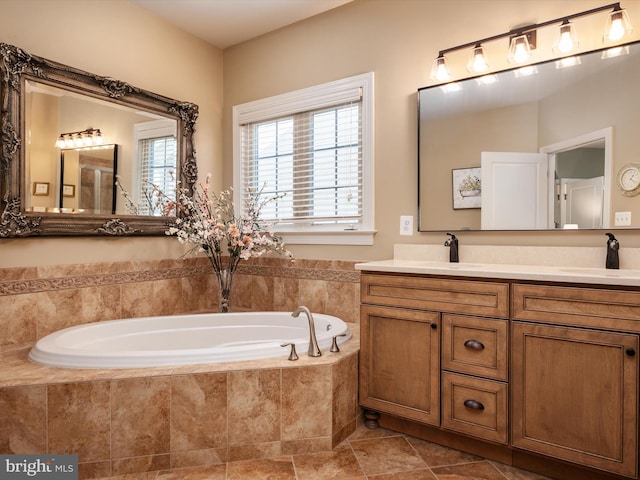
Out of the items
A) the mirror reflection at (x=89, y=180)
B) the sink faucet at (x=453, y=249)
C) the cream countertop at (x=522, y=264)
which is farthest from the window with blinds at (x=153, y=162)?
the sink faucet at (x=453, y=249)

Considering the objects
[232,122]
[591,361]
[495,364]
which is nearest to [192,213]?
[232,122]

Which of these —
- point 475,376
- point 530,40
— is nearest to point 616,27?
point 530,40

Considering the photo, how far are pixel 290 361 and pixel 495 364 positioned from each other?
37.4 inches

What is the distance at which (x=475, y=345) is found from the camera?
1829 mm

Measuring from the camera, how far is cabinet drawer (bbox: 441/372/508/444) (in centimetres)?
177

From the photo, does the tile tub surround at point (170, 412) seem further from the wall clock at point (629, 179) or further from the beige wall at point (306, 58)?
the wall clock at point (629, 179)

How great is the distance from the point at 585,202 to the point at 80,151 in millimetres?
2883

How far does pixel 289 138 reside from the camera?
316cm

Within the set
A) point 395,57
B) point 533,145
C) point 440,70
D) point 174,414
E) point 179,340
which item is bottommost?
point 174,414

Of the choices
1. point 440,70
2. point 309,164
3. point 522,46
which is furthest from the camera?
point 309,164

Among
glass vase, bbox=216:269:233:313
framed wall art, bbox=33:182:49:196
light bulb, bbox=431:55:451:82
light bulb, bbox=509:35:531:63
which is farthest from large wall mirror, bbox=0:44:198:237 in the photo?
light bulb, bbox=509:35:531:63

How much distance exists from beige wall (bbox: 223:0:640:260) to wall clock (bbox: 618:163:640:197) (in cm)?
20

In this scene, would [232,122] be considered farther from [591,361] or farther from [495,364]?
[591,361]

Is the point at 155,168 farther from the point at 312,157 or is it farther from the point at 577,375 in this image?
the point at 577,375
